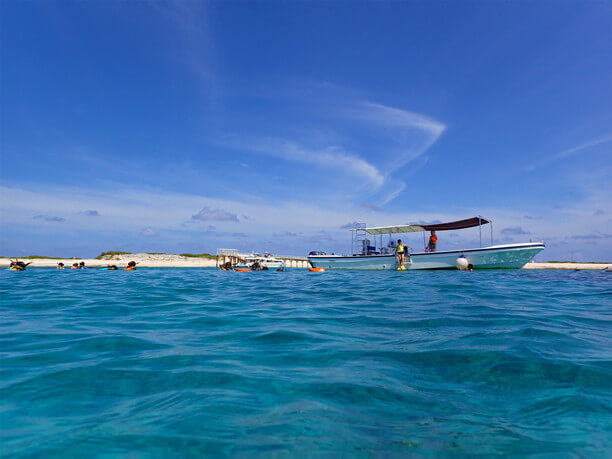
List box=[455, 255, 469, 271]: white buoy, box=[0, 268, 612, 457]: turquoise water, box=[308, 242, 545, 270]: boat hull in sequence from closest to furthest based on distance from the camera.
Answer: box=[0, 268, 612, 457]: turquoise water < box=[308, 242, 545, 270]: boat hull < box=[455, 255, 469, 271]: white buoy

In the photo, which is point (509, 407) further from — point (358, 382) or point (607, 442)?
point (358, 382)

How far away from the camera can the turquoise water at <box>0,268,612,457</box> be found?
2.26m

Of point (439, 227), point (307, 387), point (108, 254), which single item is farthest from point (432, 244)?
point (108, 254)

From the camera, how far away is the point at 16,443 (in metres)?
2.21

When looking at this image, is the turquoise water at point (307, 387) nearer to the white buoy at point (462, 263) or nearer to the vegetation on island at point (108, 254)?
the white buoy at point (462, 263)

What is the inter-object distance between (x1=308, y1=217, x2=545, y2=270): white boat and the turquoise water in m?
28.2

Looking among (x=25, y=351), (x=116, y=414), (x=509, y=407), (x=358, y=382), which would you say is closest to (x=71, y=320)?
(x=25, y=351)

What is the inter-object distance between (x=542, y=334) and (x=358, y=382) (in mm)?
3527

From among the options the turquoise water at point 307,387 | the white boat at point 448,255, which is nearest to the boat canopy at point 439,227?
the white boat at point 448,255

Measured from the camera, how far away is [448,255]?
33156 millimetres

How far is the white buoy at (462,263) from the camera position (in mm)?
31656

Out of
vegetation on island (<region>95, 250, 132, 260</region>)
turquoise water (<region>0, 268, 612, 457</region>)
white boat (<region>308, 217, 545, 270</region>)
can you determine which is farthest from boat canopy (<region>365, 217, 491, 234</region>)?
vegetation on island (<region>95, 250, 132, 260</region>)

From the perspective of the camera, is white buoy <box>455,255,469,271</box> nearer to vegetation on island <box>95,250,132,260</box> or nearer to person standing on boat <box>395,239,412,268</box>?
person standing on boat <box>395,239,412,268</box>

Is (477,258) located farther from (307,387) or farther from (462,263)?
(307,387)
